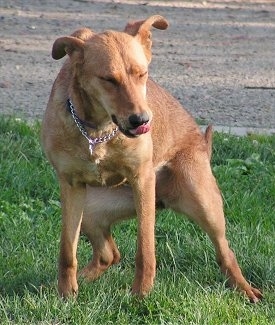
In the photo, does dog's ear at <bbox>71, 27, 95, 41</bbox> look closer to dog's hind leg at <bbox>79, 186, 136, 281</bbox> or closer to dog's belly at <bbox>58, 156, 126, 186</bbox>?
dog's belly at <bbox>58, 156, 126, 186</bbox>

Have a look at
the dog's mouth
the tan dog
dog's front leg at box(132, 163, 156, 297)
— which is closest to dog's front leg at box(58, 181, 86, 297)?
the tan dog

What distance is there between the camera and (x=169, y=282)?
538 centimetres

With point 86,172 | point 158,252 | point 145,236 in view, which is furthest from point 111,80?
point 158,252

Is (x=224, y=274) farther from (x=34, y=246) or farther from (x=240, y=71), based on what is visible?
(x=240, y=71)

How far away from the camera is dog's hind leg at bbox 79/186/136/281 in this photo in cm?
564

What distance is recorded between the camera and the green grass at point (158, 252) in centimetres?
500

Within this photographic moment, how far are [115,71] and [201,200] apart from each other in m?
1.12

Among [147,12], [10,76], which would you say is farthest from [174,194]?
[147,12]

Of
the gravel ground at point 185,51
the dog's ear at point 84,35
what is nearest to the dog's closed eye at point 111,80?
the dog's ear at point 84,35

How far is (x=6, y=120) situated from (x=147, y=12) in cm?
461

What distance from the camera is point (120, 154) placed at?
506cm

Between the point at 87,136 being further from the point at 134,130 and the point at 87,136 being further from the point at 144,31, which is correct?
the point at 144,31

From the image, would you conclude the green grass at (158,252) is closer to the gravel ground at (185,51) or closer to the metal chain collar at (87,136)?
the metal chain collar at (87,136)

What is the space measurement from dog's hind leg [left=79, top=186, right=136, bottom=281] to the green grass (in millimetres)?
92
